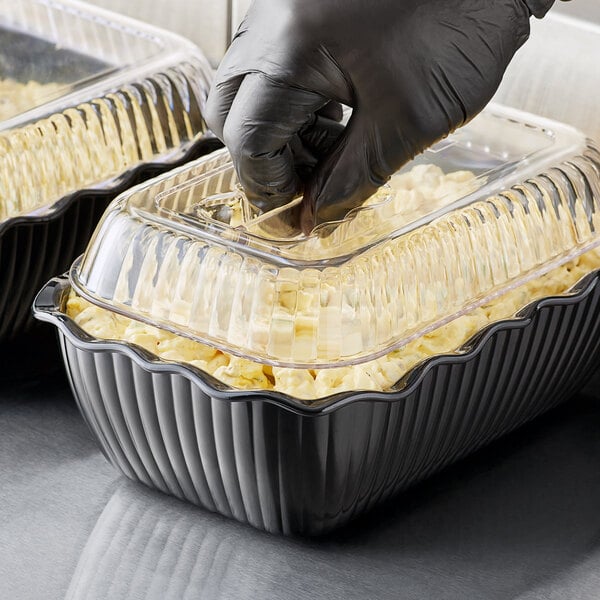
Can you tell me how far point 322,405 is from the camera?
2.72 feet

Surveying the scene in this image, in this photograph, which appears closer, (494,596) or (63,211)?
(494,596)

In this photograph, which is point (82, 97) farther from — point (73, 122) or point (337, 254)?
point (337, 254)

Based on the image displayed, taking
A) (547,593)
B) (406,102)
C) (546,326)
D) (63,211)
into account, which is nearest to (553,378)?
(546,326)

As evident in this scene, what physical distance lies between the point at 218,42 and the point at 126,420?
616 mm

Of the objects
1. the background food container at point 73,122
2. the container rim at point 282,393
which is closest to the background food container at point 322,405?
the container rim at point 282,393

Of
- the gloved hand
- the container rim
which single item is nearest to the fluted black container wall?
the container rim

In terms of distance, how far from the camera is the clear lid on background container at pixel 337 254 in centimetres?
88

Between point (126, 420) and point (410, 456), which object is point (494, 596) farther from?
point (126, 420)

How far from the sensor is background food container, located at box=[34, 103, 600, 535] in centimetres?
85

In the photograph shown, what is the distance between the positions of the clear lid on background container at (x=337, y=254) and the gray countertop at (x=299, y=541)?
0.50 feet

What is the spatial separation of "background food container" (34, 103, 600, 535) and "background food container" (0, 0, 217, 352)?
0.44 feet

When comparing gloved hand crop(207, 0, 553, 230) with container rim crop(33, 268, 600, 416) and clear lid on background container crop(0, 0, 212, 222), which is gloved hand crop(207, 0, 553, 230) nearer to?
container rim crop(33, 268, 600, 416)

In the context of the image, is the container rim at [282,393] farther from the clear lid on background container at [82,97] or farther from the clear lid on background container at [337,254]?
the clear lid on background container at [82,97]

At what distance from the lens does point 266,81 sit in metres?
0.82
